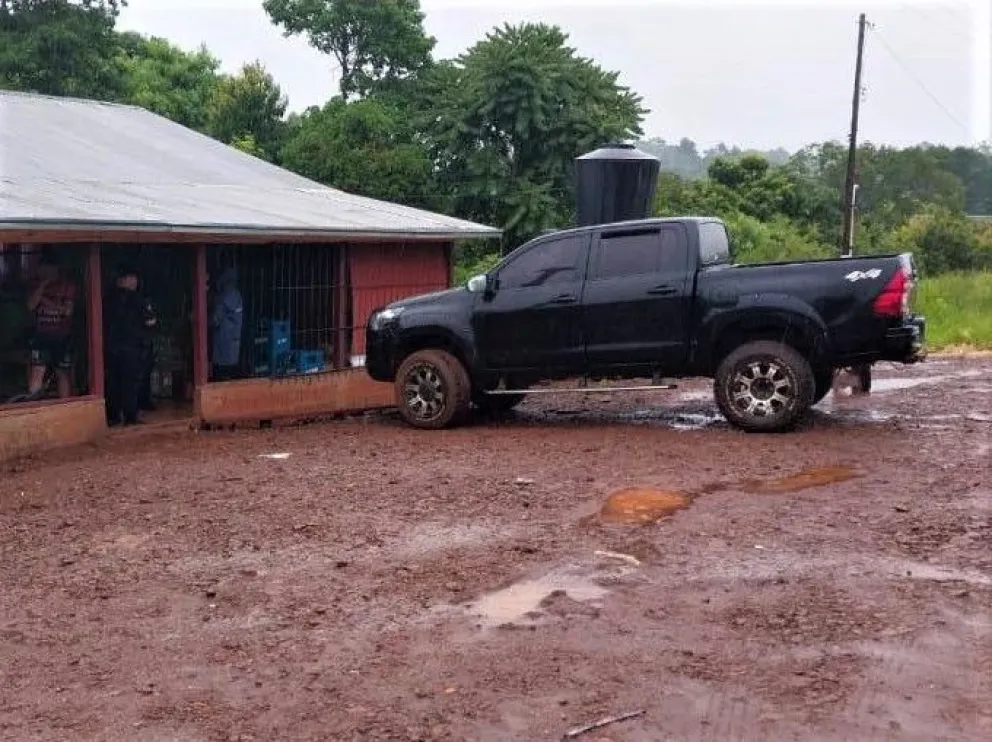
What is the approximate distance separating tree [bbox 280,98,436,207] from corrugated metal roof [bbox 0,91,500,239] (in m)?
10.4

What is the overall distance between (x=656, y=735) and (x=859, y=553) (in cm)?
282

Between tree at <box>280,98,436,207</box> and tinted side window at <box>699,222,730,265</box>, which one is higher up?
tree at <box>280,98,436,207</box>

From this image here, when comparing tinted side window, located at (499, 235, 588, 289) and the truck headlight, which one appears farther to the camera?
the truck headlight

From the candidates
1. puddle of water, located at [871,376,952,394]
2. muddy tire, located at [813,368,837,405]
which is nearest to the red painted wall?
puddle of water, located at [871,376,952,394]

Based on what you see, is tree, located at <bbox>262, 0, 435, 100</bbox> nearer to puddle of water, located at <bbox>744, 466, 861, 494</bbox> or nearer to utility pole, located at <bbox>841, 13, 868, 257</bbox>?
utility pole, located at <bbox>841, 13, 868, 257</bbox>

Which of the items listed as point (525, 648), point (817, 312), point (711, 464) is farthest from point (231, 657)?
point (817, 312)

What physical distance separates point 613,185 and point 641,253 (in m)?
4.02

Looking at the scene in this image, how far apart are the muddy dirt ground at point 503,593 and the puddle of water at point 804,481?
32mm

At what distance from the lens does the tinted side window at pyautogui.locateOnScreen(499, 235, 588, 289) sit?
11648mm

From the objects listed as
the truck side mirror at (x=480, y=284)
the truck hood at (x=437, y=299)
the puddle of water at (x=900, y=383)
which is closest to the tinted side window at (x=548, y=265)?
the truck side mirror at (x=480, y=284)

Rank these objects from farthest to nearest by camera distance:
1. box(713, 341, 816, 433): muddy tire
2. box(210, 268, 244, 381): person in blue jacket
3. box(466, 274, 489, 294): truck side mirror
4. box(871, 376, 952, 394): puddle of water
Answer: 1. box(871, 376, 952, 394): puddle of water
2. box(210, 268, 244, 381): person in blue jacket
3. box(466, 274, 489, 294): truck side mirror
4. box(713, 341, 816, 433): muddy tire

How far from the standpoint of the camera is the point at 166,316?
48.1ft

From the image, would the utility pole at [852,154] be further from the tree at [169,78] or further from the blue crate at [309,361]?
the tree at [169,78]

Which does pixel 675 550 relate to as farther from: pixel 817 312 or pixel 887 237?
pixel 887 237
